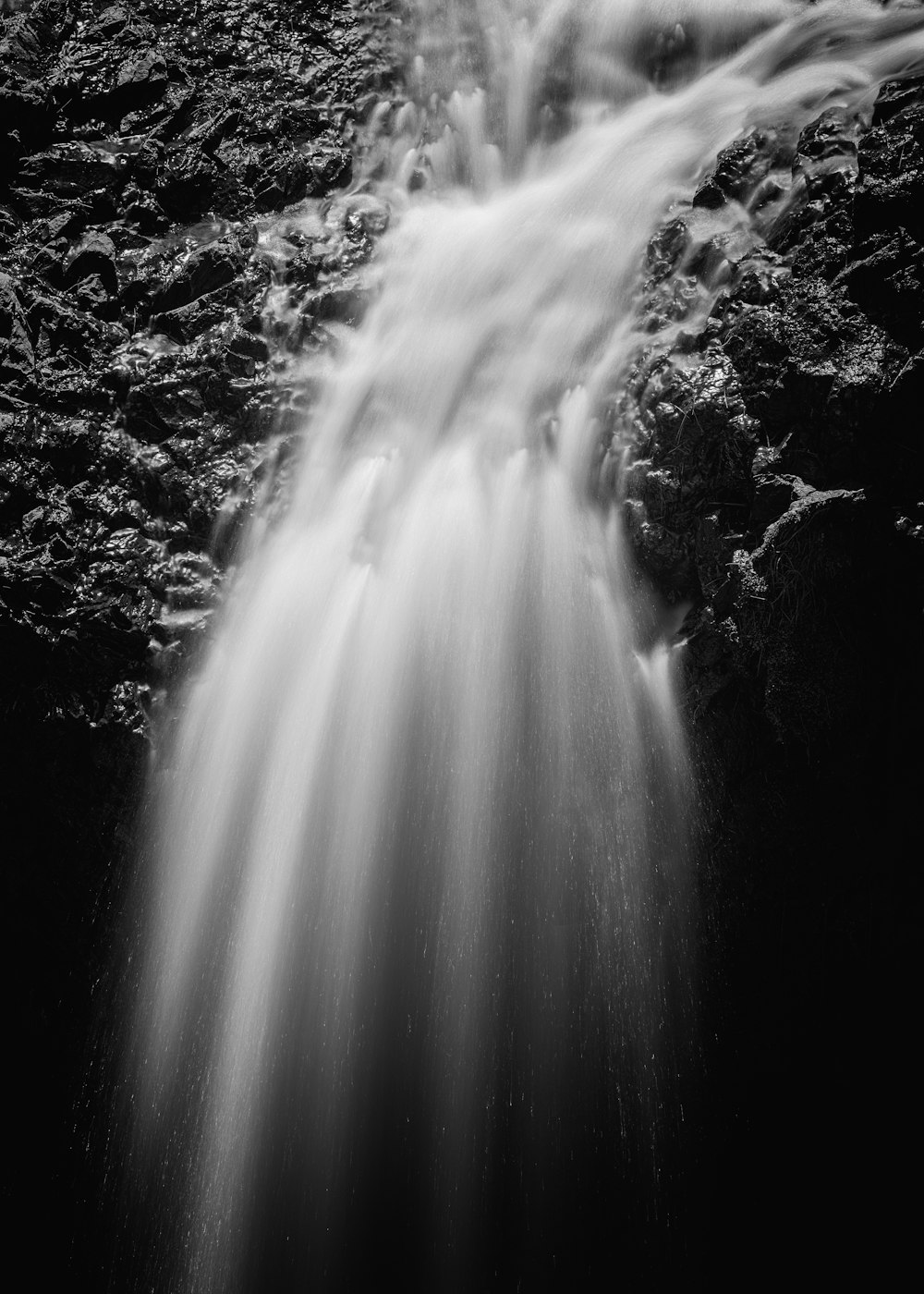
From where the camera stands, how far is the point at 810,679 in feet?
14.4

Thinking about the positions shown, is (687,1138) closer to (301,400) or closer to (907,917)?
(907,917)

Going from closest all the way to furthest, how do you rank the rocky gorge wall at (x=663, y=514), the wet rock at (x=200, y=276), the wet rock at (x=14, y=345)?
the rocky gorge wall at (x=663, y=514) → the wet rock at (x=14, y=345) → the wet rock at (x=200, y=276)

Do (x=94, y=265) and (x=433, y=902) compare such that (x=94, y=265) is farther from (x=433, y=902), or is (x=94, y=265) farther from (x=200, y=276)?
(x=433, y=902)

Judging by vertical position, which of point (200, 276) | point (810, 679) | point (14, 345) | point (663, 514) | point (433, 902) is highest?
point (200, 276)

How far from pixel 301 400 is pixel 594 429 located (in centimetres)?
215

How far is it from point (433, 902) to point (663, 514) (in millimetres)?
2479

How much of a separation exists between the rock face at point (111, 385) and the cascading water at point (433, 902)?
62cm

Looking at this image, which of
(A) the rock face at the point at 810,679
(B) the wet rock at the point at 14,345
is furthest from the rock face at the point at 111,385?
(A) the rock face at the point at 810,679

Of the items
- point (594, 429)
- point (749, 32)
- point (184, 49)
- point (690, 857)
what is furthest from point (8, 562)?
point (749, 32)

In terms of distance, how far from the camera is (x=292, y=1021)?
475 cm

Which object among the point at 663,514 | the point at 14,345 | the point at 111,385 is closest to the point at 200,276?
the point at 111,385

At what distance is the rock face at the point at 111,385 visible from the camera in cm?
547

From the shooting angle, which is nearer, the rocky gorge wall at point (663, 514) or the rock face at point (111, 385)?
the rocky gorge wall at point (663, 514)

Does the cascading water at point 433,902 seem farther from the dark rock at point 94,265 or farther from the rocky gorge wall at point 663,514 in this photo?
the dark rock at point 94,265
